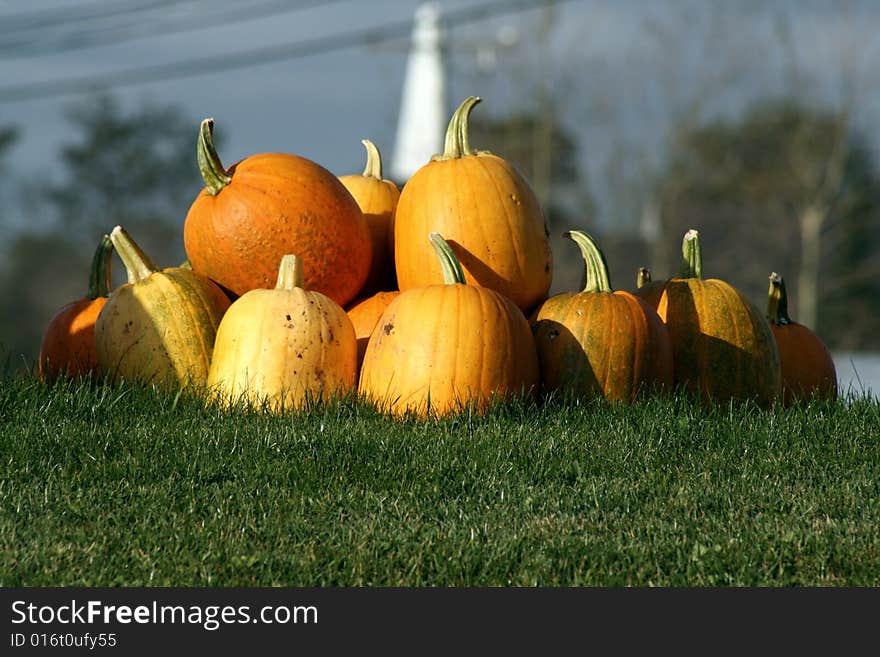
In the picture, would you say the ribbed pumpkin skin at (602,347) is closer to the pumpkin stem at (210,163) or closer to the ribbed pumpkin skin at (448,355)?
the ribbed pumpkin skin at (448,355)

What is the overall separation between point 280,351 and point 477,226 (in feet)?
3.51

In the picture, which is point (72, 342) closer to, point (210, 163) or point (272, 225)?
point (210, 163)

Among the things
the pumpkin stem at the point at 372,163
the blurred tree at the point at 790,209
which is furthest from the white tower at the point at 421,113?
the pumpkin stem at the point at 372,163

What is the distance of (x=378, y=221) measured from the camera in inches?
230

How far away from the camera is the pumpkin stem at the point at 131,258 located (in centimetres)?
527

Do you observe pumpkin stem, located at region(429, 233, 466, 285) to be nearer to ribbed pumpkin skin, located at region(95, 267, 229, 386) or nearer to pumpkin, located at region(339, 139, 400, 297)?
Result: pumpkin, located at region(339, 139, 400, 297)

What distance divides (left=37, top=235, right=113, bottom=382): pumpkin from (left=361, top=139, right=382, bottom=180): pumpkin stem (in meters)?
1.41

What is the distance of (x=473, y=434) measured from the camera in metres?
4.25

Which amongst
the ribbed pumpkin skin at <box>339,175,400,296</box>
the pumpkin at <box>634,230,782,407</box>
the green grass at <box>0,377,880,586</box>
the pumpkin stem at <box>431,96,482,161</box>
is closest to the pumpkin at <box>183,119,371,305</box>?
the ribbed pumpkin skin at <box>339,175,400,296</box>

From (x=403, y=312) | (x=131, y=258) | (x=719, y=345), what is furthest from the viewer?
(x=131, y=258)

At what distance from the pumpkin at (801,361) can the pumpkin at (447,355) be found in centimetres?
188

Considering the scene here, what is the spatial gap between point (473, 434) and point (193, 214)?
1.98 metres

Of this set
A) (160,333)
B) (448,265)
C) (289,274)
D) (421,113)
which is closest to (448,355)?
(448,265)

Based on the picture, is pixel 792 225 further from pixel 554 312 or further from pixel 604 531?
pixel 604 531
